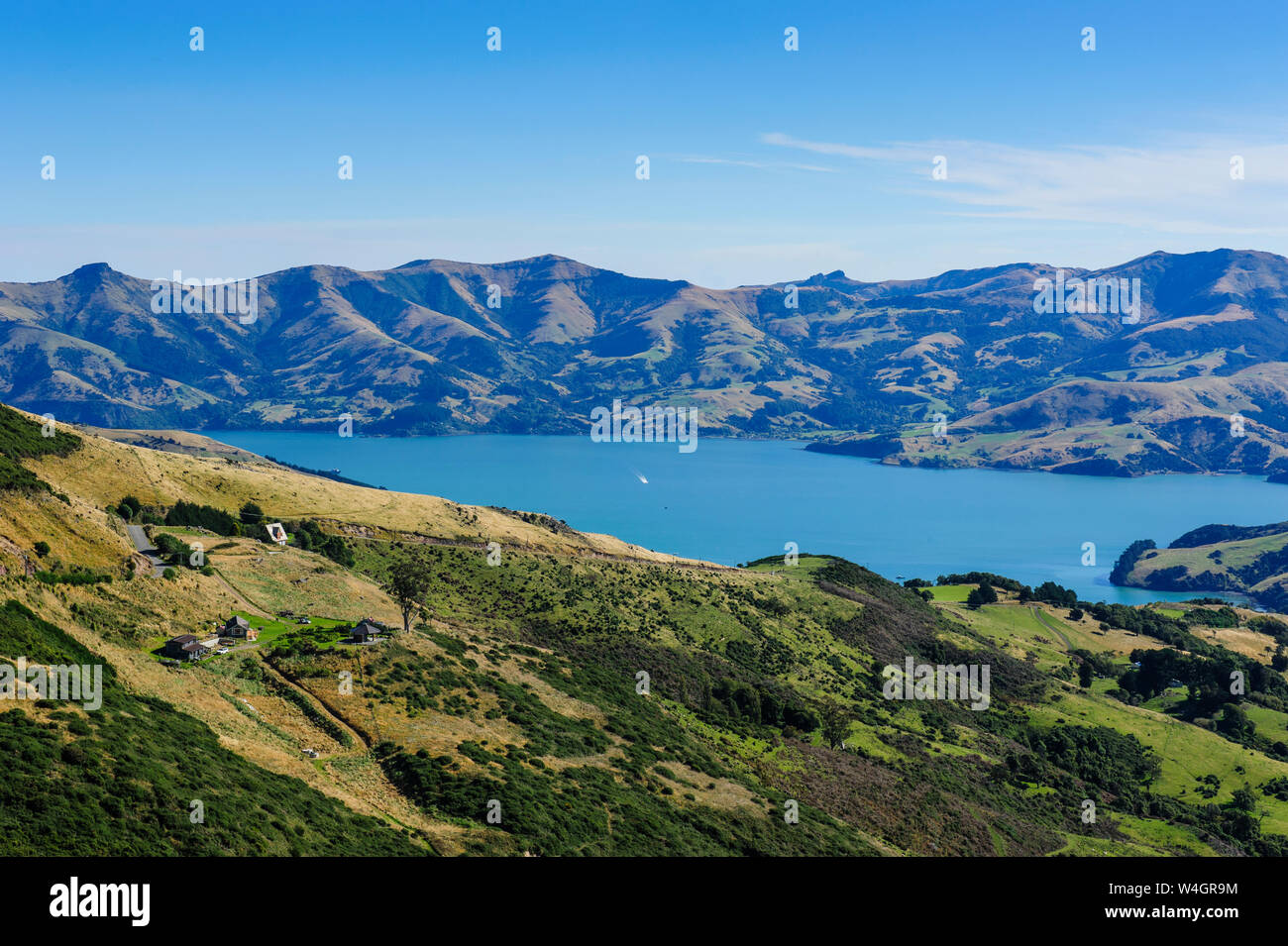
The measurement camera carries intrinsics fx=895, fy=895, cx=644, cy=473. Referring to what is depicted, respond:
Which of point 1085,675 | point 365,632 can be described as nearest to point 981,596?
point 1085,675

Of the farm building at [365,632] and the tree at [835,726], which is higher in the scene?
the farm building at [365,632]

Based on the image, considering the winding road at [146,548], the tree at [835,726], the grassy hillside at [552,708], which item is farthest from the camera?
the tree at [835,726]

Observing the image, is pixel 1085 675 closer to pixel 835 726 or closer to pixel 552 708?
pixel 835 726

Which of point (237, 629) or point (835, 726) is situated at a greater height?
point (237, 629)

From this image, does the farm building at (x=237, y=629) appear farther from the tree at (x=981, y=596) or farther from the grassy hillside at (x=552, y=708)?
the tree at (x=981, y=596)

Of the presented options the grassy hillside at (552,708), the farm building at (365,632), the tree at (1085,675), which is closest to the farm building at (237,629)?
the grassy hillside at (552,708)

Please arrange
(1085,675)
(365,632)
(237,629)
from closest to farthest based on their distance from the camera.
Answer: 1. (237,629)
2. (365,632)
3. (1085,675)
